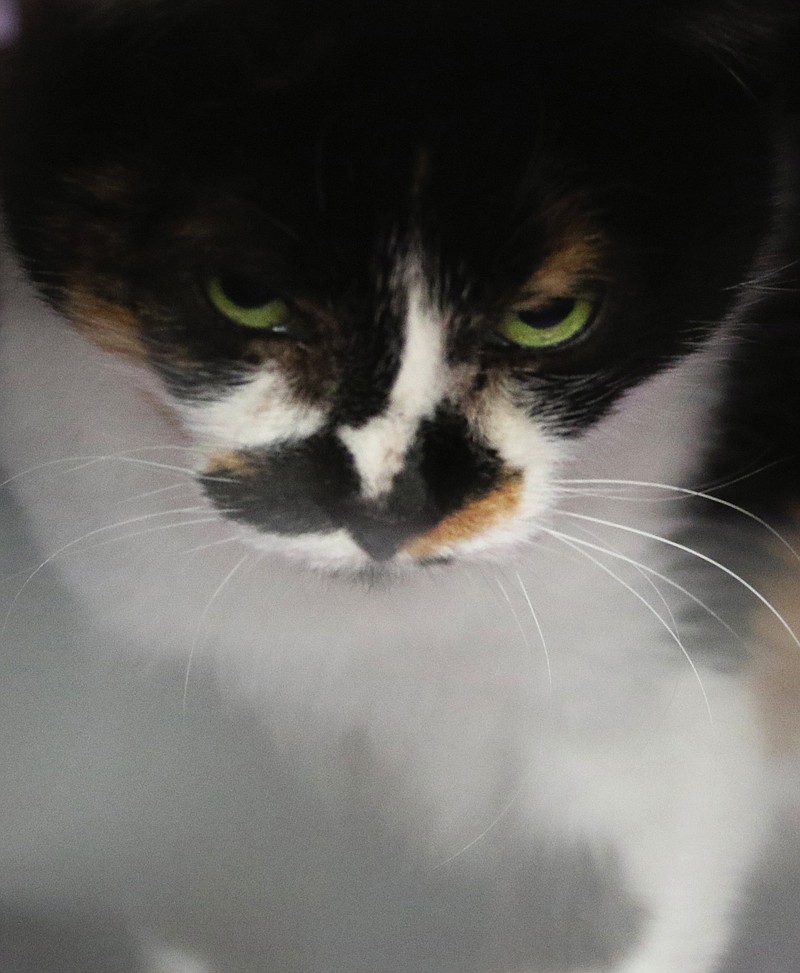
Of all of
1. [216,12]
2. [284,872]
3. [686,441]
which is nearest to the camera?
[216,12]

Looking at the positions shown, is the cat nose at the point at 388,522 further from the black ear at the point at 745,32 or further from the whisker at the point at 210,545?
the black ear at the point at 745,32

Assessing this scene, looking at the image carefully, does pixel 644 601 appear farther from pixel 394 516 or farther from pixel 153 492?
pixel 153 492

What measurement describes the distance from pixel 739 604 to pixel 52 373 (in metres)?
0.46

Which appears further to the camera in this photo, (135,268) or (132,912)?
(132,912)

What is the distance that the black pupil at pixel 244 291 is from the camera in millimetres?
457

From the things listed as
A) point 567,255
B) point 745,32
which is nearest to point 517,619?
point 567,255

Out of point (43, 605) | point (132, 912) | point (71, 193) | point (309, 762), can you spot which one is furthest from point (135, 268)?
point (132, 912)

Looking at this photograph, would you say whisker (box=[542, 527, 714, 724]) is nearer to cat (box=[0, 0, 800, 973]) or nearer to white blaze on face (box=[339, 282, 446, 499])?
cat (box=[0, 0, 800, 973])

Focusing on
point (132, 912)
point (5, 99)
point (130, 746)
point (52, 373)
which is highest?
point (5, 99)

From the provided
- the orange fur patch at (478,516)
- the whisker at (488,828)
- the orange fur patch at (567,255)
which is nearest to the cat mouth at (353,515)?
the orange fur patch at (478,516)

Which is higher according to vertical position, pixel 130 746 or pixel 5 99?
pixel 5 99

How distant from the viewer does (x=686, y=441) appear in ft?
1.76

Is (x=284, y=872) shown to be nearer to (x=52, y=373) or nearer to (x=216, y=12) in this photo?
(x=52, y=373)

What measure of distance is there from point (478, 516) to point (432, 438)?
6 cm
